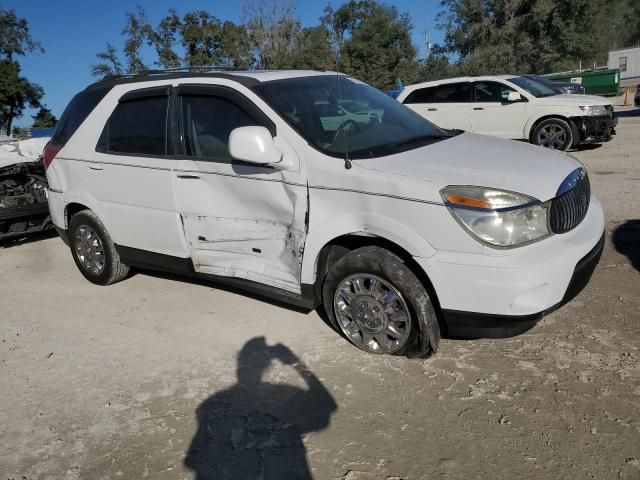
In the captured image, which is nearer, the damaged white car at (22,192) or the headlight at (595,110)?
the damaged white car at (22,192)

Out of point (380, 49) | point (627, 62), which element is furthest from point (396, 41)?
point (627, 62)

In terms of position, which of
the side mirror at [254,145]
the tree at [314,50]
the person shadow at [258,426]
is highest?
the tree at [314,50]

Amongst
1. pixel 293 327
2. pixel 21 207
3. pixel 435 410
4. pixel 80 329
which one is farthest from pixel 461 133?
pixel 21 207

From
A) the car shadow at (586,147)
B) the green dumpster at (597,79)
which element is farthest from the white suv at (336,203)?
the green dumpster at (597,79)

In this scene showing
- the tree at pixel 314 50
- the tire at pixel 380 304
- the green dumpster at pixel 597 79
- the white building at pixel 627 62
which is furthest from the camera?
the white building at pixel 627 62

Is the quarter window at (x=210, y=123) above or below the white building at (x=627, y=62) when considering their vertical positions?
above

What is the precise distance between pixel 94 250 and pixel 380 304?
314cm

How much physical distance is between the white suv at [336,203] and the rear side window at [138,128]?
0.6 inches

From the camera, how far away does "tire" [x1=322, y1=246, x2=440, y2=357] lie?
341 cm

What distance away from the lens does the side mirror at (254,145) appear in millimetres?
3600

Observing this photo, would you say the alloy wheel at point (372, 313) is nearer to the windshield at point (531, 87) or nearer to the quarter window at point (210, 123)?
the quarter window at point (210, 123)

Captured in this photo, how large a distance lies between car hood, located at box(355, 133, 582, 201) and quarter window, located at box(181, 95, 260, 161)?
1096 millimetres

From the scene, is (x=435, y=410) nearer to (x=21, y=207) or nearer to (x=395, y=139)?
(x=395, y=139)

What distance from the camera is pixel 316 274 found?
3811mm
